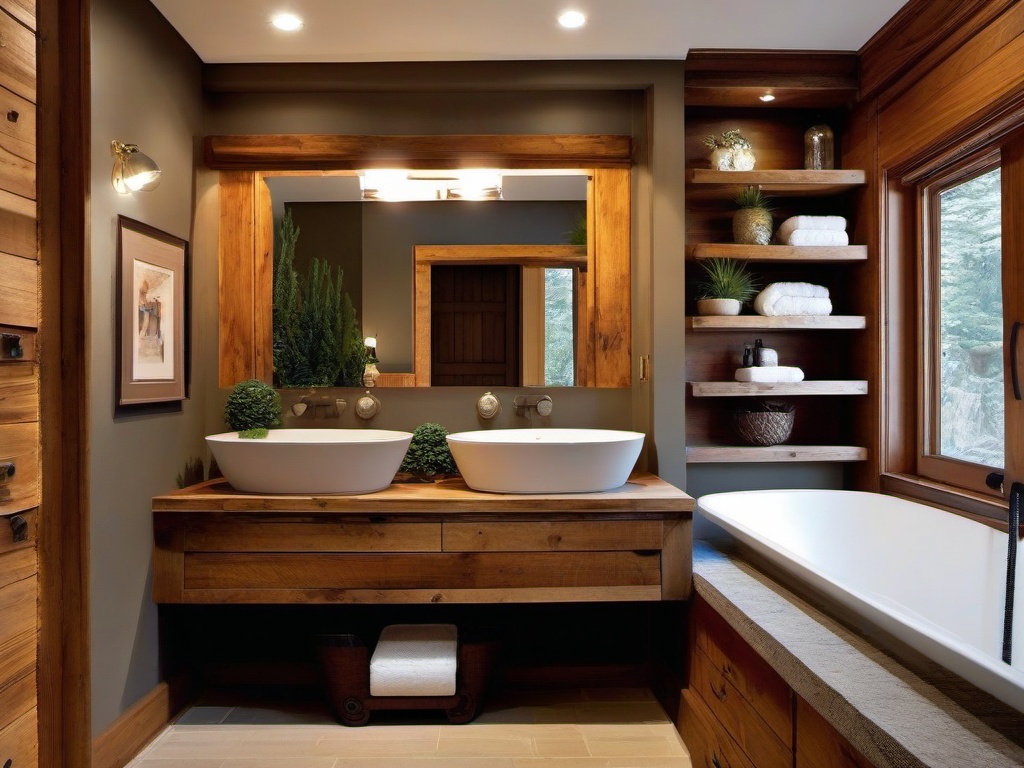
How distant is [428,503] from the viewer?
7.74 ft

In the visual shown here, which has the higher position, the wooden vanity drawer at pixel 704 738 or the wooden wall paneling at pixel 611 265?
the wooden wall paneling at pixel 611 265

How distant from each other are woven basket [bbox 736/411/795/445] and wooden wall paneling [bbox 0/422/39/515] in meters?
2.39

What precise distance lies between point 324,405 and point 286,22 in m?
1.38

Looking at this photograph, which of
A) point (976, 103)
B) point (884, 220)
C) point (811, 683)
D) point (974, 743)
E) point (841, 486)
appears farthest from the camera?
point (841, 486)

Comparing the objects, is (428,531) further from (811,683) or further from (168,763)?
(811,683)

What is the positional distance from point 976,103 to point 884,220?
0.61 meters

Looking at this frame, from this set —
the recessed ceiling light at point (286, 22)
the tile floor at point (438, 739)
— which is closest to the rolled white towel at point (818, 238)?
the tile floor at point (438, 739)

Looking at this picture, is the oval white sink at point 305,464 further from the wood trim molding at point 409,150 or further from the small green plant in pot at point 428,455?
the wood trim molding at point 409,150

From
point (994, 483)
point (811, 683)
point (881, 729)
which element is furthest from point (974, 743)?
point (994, 483)

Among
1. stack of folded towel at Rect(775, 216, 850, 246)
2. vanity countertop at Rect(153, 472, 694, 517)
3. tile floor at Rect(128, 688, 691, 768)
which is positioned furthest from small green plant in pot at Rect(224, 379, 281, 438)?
stack of folded towel at Rect(775, 216, 850, 246)

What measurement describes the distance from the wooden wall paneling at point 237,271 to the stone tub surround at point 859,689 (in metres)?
2.01

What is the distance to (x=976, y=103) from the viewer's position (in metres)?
2.26

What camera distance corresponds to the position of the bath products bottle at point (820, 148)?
300 cm

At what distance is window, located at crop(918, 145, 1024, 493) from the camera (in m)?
2.34
